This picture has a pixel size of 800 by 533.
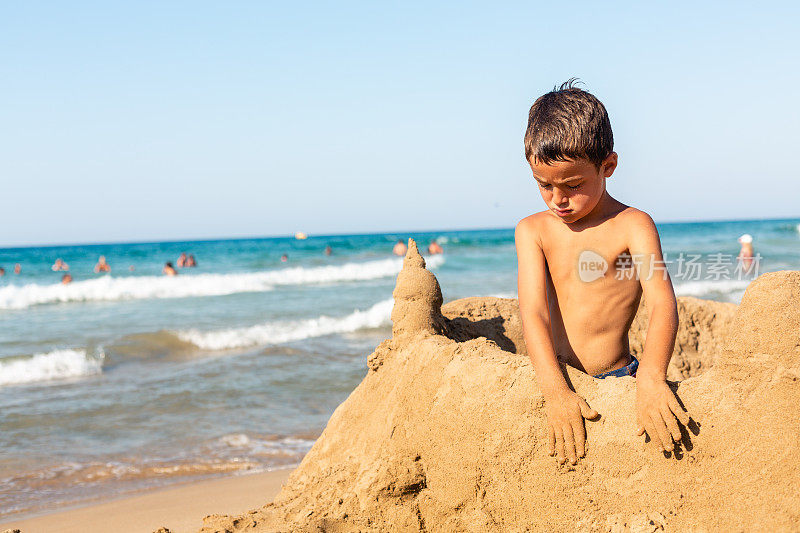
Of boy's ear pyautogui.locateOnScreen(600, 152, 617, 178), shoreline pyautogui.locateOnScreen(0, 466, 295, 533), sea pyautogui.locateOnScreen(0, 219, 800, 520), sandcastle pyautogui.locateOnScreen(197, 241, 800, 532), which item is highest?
boy's ear pyautogui.locateOnScreen(600, 152, 617, 178)

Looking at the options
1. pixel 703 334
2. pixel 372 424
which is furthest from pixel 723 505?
pixel 703 334

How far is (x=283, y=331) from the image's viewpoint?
36.1 ft

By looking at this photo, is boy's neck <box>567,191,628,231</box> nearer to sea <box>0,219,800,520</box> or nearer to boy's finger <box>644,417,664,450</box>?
sea <box>0,219,800,520</box>

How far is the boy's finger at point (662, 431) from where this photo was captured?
1809mm

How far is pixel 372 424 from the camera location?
9.14 feet

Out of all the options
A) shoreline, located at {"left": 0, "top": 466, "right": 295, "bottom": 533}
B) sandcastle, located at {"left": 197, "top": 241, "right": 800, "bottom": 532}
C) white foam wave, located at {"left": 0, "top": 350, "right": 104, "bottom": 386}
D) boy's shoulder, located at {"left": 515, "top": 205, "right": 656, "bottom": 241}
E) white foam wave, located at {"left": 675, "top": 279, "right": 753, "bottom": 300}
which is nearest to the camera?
sandcastle, located at {"left": 197, "top": 241, "right": 800, "bottom": 532}

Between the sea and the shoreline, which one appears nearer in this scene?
the shoreline

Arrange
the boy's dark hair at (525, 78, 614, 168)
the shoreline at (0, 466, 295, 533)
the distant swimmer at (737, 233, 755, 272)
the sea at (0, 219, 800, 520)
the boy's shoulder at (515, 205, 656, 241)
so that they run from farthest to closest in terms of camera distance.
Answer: the distant swimmer at (737, 233, 755, 272), the sea at (0, 219, 800, 520), the shoreline at (0, 466, 295, 533), the boy's shoulder at (515, 205, 656, 241), the boy's dark hair at (525, 78, 614, 168)

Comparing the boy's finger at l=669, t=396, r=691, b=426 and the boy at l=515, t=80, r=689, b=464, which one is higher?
the boy at l=515, t=80, r=689, b=464

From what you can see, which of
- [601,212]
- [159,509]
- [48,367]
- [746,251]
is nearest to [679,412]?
[601,212]

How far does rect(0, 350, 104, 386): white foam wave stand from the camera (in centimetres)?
797

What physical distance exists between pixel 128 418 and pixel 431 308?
13.6 feet

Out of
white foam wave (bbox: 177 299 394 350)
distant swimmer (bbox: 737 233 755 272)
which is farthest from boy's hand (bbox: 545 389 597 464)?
distant swimmer (bbox: 737 233 755 272)

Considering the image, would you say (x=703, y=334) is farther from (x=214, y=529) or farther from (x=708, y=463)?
(x=214, y=529)
